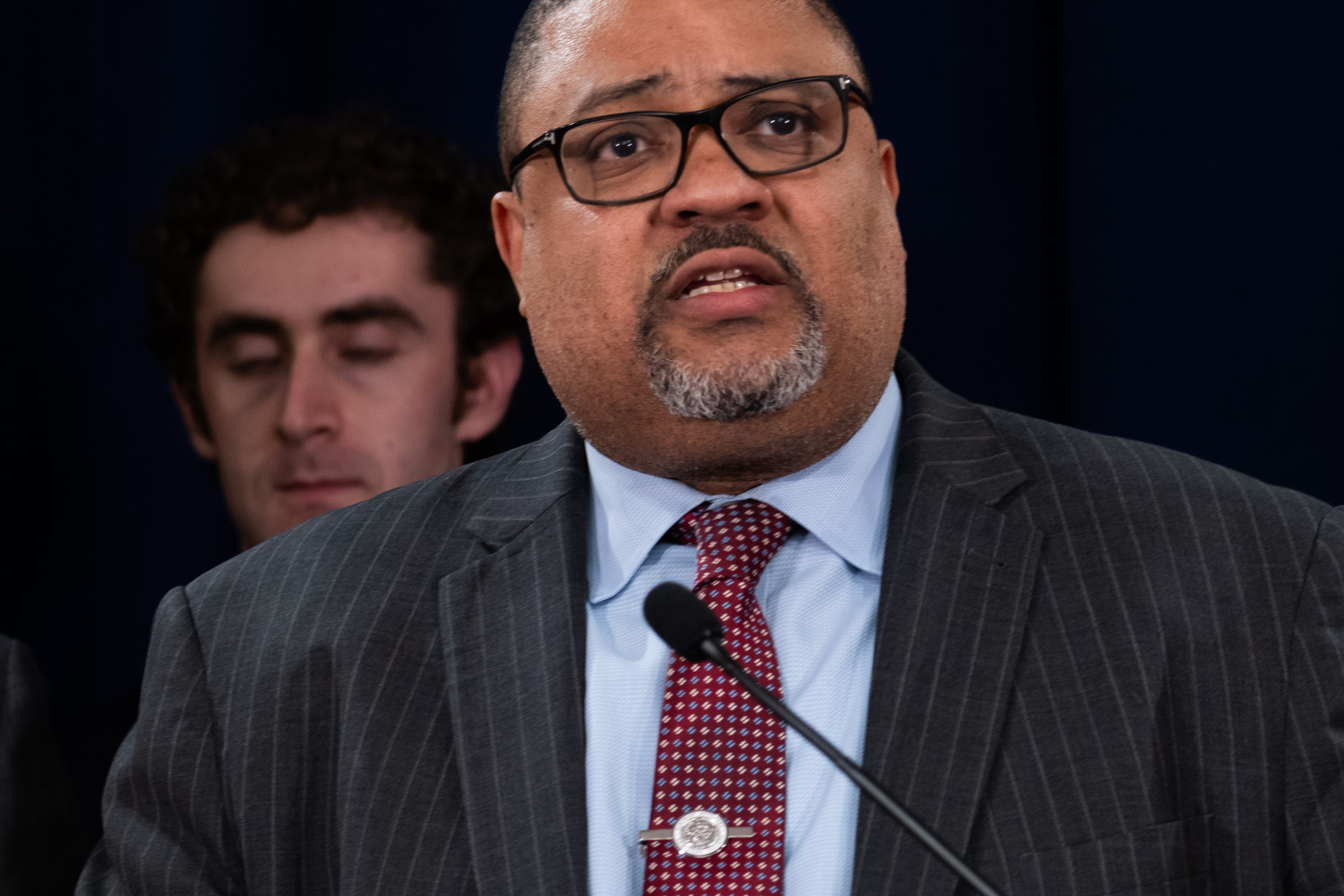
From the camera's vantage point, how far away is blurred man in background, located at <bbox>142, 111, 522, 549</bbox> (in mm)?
1751

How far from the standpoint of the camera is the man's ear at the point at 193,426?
1.85 meters

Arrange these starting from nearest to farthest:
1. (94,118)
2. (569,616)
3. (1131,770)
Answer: (1131,770)
(569,616)
(94,118)

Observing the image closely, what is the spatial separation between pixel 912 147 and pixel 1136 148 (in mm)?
253

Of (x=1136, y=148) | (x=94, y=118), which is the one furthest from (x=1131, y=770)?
(x=94, y=118)

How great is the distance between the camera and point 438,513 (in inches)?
49.1

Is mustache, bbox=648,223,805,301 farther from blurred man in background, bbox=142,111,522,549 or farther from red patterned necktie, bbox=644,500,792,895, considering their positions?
blurred man in background, bbox=142,111,522,549

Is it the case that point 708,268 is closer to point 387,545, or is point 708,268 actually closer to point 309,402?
point 387,545

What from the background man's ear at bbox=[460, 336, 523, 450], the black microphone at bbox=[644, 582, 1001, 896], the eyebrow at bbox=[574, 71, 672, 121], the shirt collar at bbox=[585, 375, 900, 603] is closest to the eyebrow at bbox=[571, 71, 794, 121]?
the eyebrow at bbox=[574, 71, 672, 121]

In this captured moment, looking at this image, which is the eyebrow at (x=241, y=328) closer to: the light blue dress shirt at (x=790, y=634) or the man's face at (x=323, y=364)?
the man's face at (x=323, y=364)

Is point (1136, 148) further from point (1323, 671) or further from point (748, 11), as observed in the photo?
point (1323, 671)

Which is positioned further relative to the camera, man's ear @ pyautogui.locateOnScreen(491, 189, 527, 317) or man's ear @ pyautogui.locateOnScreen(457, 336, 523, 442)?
man's ear @ pyautogui.locateOnScreen(457, 336, 523, 442)

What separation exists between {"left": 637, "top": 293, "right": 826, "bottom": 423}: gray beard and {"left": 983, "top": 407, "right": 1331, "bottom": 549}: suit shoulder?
219 millimetres

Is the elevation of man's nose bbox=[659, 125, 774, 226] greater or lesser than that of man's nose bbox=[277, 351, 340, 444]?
greater

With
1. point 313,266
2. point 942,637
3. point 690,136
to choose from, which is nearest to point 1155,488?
point 942,637
